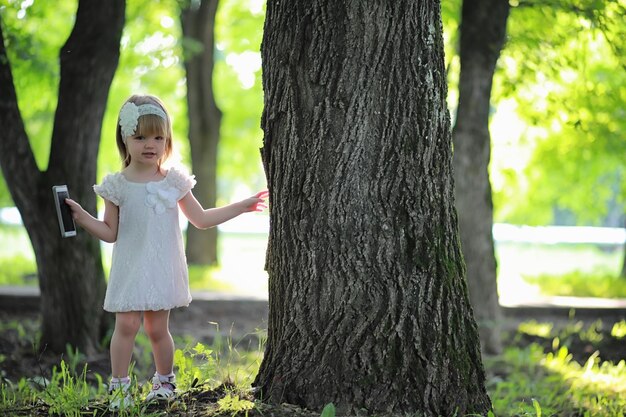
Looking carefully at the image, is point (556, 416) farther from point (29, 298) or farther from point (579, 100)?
point (29, 298)

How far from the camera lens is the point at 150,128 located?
4211 mm

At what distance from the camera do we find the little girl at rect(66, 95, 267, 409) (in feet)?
13.7

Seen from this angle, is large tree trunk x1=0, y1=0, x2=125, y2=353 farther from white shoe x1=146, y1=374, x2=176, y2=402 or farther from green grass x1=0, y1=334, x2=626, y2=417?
white shoe x1=146, y1=374, x2=176, y2=402

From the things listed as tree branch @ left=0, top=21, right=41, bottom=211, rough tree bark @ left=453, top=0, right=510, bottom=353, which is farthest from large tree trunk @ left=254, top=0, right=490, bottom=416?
rough tree bark @ left=453, top=0, right=510, bottom=353

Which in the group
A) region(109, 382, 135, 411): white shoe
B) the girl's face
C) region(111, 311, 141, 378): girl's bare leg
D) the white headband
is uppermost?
the white headband

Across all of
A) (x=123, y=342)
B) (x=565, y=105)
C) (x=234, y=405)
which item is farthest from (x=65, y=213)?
(x=565, y=105)

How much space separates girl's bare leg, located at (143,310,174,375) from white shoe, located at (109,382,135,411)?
211 millimetres

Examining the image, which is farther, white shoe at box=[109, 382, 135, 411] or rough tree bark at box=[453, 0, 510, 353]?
rough tree bark at box=[453, 0, 510, 353]

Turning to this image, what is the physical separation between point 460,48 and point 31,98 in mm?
5752

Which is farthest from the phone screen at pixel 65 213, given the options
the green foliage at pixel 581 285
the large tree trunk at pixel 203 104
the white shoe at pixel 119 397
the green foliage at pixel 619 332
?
the green foliage at pixel 581 285

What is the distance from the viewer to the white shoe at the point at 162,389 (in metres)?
4.05

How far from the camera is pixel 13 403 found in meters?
4.18

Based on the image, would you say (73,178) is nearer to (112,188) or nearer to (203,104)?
(112,188)

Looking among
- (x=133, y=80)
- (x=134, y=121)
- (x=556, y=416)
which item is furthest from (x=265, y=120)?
(x=133, y=80)
